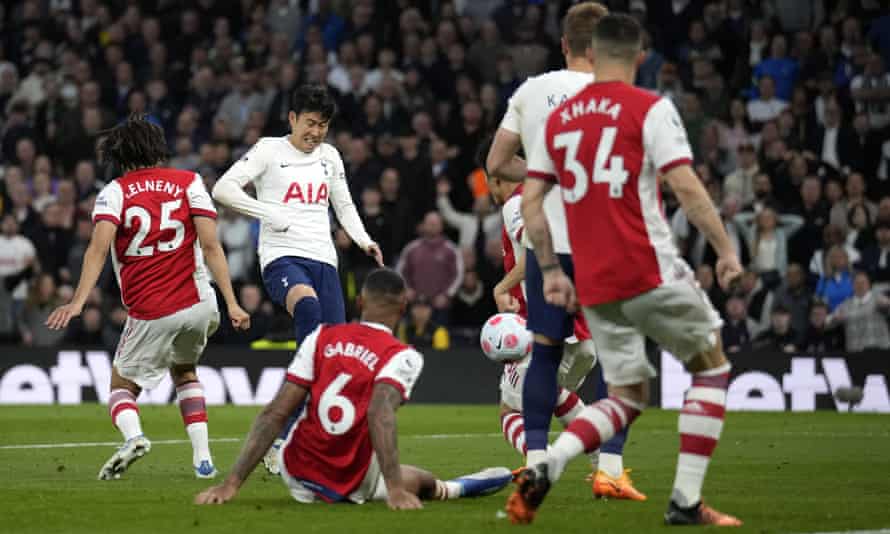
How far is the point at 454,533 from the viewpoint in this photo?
7.06m

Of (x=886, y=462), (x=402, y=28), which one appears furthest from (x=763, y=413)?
(x=402, y=28)

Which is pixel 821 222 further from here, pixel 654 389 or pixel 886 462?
pixel 886 462

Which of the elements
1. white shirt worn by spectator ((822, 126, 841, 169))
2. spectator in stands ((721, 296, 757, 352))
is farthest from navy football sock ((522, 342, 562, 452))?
white shirt worn by spectator ((822, 126, 841, 169))

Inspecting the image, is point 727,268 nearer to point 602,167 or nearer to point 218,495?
point 602,167

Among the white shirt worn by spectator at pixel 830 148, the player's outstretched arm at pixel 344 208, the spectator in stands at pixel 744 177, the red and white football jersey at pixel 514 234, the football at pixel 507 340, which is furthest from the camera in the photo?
the white shirt worn by spectator at pixel 830 148

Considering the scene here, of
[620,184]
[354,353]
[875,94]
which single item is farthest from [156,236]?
[875,94]

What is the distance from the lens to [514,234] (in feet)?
31.1

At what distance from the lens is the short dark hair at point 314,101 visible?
1116 centimetres

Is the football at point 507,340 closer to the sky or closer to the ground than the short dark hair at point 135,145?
closer to the ground

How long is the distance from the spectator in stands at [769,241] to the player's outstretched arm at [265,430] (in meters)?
13.3

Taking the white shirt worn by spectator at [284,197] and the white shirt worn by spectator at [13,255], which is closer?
the white shirt worn by spectator at [284,197]

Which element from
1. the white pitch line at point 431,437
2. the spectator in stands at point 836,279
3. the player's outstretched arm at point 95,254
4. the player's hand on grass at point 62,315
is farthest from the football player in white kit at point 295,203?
the spectator in stands at point 836,279

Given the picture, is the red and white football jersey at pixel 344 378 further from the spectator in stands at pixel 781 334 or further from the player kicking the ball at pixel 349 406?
the spectator in stands at pixel 781 334

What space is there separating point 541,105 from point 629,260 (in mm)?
1588
